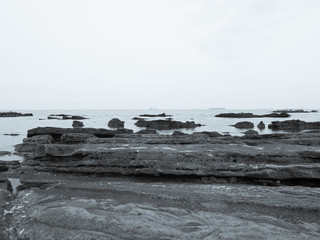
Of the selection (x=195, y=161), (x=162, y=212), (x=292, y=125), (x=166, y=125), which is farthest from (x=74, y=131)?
(x=292, y=125)

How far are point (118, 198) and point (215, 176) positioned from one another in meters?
4.74

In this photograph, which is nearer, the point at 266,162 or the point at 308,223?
the point at 308,223

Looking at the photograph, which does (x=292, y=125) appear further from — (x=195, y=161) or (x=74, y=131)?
(x=195, y=161)

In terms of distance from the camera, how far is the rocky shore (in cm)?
588

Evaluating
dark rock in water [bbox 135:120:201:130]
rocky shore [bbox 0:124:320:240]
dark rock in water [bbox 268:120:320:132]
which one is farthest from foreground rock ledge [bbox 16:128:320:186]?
dark rock in water [bbox 135:120:201:130]

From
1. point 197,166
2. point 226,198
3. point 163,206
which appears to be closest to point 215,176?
point 197,166

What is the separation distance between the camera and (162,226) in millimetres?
5922

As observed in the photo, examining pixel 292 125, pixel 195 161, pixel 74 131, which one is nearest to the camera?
pixel 195 161

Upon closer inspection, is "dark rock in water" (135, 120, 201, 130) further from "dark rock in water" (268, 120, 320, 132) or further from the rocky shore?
the rocky shore

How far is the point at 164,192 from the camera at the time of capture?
8.60 metres

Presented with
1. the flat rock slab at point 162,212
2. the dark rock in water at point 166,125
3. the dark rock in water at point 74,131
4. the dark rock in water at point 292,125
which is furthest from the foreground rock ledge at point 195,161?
the dark rock in water at point 166,125

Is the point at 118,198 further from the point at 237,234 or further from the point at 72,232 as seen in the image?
the point at 237,234

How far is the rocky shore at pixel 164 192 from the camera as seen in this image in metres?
5.88

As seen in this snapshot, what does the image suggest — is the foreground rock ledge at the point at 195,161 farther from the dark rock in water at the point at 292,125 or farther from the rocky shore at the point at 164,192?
the dark rock in water at the point at 292,125
